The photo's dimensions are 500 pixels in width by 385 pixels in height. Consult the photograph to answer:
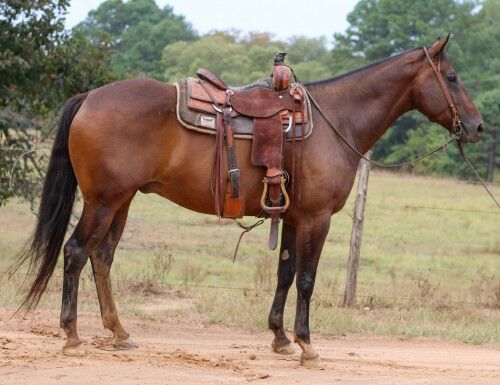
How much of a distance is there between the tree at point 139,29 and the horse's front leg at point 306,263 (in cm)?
4932

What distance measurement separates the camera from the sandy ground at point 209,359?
6.50 metres

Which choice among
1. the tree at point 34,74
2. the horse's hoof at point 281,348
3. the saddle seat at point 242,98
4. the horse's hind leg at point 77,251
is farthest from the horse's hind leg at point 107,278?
the tree at point 34,74

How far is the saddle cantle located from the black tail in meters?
0.90

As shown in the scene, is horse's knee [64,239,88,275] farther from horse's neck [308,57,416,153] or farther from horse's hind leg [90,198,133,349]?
A: horse's neck [308,57,416,153]

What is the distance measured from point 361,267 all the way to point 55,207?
1018 centimetres

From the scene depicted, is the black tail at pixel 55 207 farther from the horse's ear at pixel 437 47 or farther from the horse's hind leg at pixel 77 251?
the horse's ear at pixel 437 47

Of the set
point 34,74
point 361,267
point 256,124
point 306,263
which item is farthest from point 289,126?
point 361,267

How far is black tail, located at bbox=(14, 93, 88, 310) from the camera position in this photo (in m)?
7.29

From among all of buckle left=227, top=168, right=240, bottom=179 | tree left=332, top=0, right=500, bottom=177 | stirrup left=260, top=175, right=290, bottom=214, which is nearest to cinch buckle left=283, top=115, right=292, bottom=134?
stirrup left=260, top=175, right=290, bottom=214

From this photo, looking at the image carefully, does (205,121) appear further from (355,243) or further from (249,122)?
(355,243)

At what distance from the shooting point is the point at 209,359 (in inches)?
281

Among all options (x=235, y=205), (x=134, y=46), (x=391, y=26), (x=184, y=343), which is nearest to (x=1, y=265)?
(x=184, y=343)

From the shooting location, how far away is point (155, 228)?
70.8 ft

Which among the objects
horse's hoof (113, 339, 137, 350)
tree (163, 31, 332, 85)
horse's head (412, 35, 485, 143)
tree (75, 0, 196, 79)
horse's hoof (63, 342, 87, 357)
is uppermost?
tree (75, 0, 196, 79)
